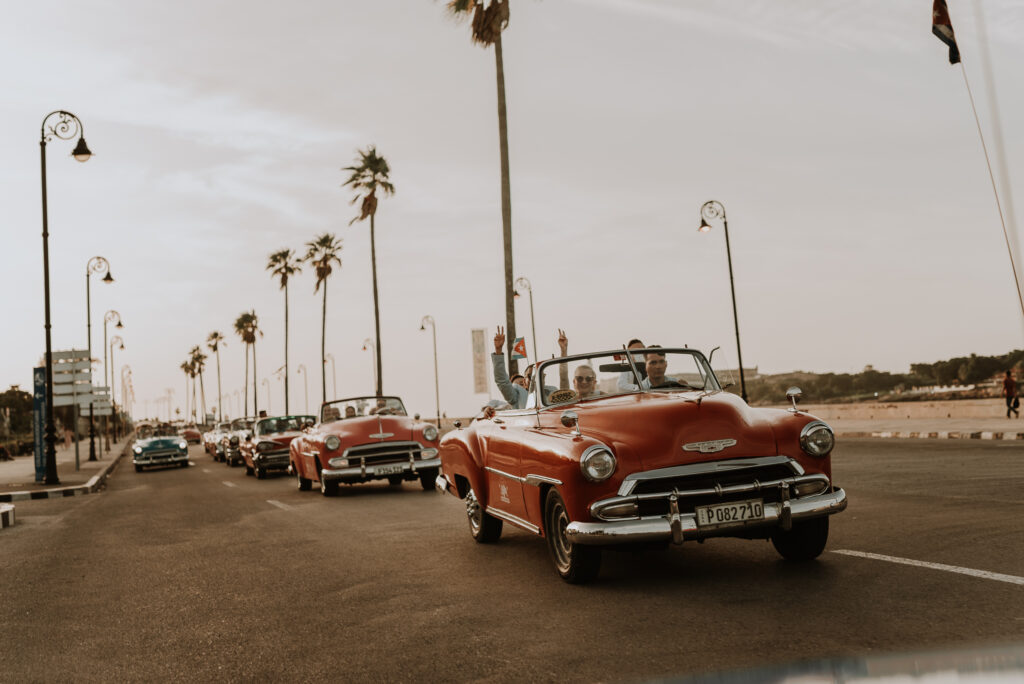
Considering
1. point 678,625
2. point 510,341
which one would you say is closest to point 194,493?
point 510,341

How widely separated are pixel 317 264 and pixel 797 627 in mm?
48924

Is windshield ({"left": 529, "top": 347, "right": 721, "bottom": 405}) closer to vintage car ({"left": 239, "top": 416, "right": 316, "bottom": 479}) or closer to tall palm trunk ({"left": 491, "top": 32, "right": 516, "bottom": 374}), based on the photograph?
vintage car ({"left": 239, "top": 416, "right": 316, "bottom": 479})

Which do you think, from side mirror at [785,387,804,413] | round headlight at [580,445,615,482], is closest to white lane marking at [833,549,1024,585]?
side mirror at [785,387,804,413]

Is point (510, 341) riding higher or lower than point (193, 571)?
higher

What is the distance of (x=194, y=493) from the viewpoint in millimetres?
17453

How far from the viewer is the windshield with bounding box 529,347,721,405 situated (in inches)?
284

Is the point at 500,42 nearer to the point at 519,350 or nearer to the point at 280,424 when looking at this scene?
the point at 519,350

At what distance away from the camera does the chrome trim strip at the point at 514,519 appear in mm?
6706

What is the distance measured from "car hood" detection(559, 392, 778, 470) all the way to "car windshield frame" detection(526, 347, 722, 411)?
2.86ft

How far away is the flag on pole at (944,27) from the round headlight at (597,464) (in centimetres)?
1228

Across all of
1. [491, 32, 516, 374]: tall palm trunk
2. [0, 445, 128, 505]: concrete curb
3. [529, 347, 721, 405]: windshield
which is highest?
[491, 32, 516, 374]: tall palm trunk

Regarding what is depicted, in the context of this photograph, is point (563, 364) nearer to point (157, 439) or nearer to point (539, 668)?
point (539, 668)

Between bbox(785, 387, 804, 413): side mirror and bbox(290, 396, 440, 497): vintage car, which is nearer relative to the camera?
bbox(785, 387, 804, 413): side mirror

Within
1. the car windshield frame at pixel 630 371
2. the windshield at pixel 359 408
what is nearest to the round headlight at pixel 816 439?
the car windshield frame at pixel 630 371
